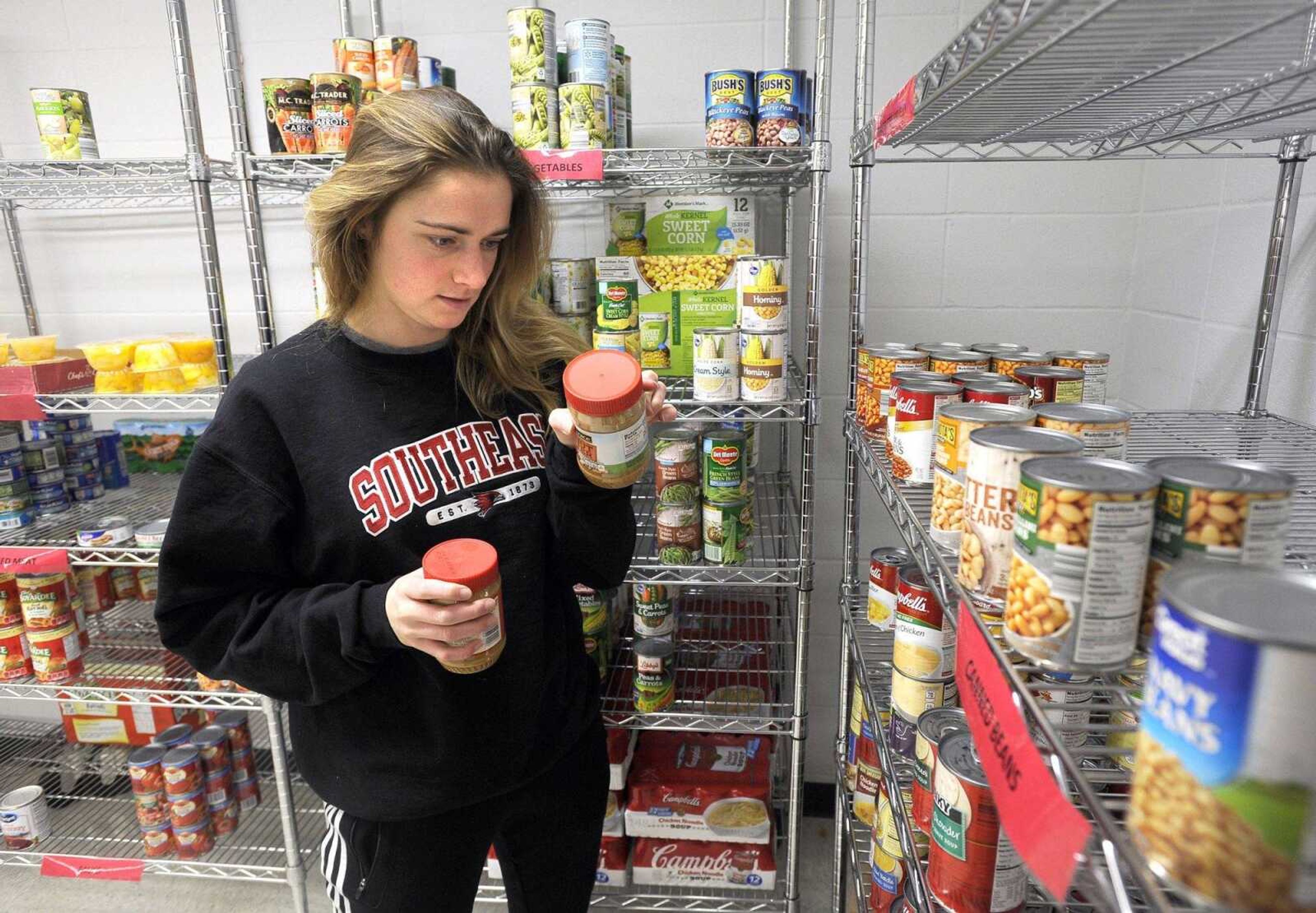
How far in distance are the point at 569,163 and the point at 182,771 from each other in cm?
182

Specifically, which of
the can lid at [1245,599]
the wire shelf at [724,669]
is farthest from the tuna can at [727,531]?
the can lid at [1245,599]

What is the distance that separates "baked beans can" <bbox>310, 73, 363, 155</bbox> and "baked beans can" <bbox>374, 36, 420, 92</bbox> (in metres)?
0.04

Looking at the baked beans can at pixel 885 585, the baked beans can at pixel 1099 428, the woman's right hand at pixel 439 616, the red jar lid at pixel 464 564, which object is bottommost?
the baked beans can at pixel 885 585

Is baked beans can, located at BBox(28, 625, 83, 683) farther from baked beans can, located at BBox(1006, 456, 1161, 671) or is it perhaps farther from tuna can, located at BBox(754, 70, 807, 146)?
baked beans can, located at BBox(1006, 456, 1161, 671)

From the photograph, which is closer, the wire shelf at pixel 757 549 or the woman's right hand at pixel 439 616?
the woman's right hand at pixel 439 616

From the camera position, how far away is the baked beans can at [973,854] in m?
0.93

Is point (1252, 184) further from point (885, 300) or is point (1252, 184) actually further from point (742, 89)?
point (742, 89)

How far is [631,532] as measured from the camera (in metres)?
1.38

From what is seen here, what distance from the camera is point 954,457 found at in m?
0.88

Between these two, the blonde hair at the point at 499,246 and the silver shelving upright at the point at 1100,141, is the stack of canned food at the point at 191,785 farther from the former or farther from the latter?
the silver shelving upright at the point at 1100,141

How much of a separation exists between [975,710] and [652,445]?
51.0 inches

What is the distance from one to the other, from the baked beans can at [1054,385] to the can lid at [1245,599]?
0.69 meters

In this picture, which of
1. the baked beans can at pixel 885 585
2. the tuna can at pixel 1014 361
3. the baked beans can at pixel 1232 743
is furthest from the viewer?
the baked beans can at pixel 885 585

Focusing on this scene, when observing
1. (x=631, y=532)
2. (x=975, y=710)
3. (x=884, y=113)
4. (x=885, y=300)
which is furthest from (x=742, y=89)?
(x=975, y=710)
